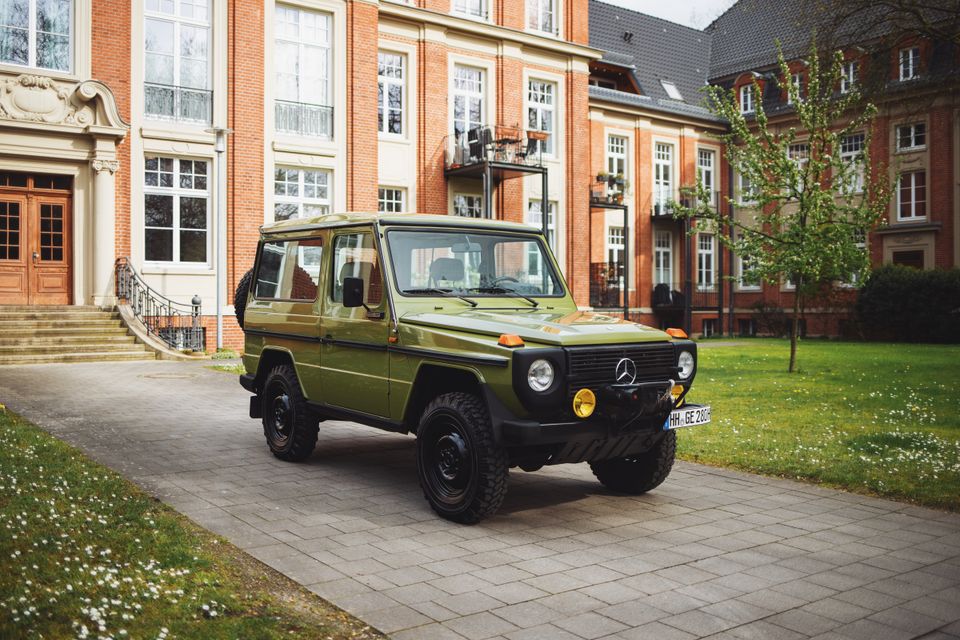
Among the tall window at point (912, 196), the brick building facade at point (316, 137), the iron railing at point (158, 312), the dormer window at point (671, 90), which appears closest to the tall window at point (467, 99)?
the brick building facade at point (316, 137)

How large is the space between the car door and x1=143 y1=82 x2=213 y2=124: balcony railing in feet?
53.0

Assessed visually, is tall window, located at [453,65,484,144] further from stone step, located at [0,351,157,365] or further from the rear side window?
the rear side window

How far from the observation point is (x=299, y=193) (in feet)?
77.8

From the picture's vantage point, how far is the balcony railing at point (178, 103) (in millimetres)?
21188

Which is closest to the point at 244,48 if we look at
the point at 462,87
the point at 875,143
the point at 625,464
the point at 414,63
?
the point at 414,63

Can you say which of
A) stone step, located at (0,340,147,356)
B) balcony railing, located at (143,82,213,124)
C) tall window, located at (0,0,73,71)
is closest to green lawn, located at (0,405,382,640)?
stone step, located at (0,340,147,356)

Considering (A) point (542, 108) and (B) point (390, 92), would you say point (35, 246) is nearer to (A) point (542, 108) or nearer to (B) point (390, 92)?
(B) point (390, 92)

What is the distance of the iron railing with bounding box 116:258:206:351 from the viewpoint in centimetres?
1986

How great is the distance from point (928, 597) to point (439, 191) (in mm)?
23095

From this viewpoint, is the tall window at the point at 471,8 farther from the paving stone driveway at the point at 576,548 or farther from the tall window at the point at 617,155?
the paving stone driveway at the point at 576,548

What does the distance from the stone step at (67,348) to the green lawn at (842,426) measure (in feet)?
38.6

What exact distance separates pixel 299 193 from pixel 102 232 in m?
5.47

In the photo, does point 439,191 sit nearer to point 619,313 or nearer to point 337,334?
point 619,313

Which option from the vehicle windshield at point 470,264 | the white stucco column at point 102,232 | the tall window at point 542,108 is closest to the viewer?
the vehicle windshield at point 470,264
